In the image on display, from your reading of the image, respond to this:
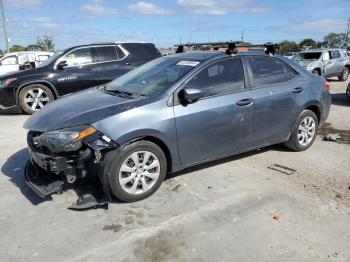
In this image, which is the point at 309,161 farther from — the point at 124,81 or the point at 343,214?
the point at 124,81

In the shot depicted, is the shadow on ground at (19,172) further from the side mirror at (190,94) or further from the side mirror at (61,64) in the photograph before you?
the side mirror at (61,64)

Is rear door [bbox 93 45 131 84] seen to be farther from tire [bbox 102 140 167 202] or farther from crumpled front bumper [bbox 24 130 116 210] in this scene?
tire [bbox 102 140 167 202]

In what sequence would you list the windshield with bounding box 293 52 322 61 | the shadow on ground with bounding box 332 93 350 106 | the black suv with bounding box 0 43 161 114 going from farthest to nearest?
1. the windshield with bounding box 293 52 322 61
2. the shadow on ground with bounding box 332 93 350 106
3. the black suv with bounding box 0 43 161 114

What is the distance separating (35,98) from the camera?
9.19m

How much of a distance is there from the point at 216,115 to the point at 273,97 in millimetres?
1085

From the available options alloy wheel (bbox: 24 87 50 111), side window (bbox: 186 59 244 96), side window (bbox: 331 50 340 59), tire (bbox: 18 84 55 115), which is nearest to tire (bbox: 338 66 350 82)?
side window (bbox: 331 50 340 59)

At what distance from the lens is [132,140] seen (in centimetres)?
397

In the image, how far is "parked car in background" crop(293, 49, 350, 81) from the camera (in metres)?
16.3

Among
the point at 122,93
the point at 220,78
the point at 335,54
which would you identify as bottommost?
the point at 335,54

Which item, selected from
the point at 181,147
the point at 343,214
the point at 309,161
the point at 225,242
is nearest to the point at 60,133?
the point at 181,147

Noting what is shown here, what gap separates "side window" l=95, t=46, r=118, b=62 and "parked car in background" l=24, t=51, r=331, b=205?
4636 mm

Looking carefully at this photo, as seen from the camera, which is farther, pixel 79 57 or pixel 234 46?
pixel 79 57

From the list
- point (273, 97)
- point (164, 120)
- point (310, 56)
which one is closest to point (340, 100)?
point (310, 56)

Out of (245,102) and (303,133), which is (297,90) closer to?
(303,133)
